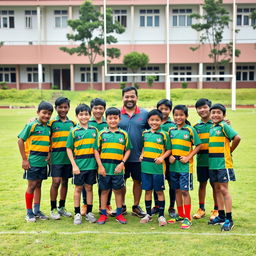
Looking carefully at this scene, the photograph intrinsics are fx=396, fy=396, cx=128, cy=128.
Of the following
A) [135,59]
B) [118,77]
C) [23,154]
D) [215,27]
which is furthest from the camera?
[118,77]

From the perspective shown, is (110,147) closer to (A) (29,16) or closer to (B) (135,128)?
(B) (135,128)

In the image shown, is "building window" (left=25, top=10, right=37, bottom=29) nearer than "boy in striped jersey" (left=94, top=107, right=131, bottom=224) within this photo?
No

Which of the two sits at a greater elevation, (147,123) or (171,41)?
(171,41)

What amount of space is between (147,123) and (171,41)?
101ft

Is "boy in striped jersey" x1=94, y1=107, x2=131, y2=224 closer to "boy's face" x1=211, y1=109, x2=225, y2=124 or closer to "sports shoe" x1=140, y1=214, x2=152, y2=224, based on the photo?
"sports shoe" x1=140, y1=214, x2=152, y2=224

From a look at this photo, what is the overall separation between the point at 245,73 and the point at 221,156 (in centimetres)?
3433

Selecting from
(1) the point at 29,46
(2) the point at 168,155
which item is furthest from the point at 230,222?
(1) the point at 29,46

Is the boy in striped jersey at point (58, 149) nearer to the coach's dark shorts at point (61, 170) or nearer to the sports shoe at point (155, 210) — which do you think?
the coach's dark shorts at point (61, 170)

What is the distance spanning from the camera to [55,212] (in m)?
4.81

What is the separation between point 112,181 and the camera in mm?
4680

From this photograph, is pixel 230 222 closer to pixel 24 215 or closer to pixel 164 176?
pixel 164 176

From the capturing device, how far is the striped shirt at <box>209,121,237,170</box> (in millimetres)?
4469

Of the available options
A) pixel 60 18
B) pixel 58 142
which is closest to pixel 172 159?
pixel 58 142

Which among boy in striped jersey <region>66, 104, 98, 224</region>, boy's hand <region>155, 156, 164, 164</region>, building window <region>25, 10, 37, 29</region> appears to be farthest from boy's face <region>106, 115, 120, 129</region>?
building window <region>25, 10, 37, 29</region>
